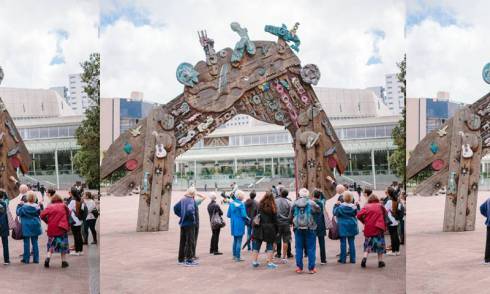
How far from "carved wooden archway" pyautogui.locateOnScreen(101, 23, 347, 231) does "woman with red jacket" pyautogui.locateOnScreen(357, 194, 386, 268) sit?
5.20ft

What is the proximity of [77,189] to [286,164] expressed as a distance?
6587 millimetres

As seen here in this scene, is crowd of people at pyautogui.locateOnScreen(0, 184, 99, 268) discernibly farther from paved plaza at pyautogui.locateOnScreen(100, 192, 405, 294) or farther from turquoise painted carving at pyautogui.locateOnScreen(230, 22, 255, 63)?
turquoise painted carving at pyautogui.locateOnScreen(230, 22, 255, 63)

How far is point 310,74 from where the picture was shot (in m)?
8.34

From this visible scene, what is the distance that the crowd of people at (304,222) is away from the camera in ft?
21.4

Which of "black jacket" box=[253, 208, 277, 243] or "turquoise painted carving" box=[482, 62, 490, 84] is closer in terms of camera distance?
"black jacket" box=[253, 208, 277, 243]

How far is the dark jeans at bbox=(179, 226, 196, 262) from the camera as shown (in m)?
7.22

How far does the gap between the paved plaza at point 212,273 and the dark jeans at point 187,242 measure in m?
0.17

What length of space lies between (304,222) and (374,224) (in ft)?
2.83

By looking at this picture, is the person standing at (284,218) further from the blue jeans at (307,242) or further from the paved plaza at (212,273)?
the blue jeans at (307,242)

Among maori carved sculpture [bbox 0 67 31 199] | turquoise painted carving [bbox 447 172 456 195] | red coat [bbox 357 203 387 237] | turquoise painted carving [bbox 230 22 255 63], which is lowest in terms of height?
red coat [bbox 357 203 387 237]

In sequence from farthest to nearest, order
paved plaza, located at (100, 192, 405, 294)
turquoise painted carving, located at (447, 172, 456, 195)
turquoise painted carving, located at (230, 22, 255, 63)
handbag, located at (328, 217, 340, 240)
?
1. turquoise painted carving, located at (447, 172, 456, 195)
2. turquoise painted carving, located at (230, 22, 255, 63)
3. handbag, located at (328, 217, 340, 240)
4. paved plaza, located at (100, 192, 405, 294)

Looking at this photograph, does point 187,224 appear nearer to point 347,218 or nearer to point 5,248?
point 347,218

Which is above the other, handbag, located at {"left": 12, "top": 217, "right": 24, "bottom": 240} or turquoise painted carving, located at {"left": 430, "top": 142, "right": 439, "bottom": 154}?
turquoise painted carving, located at {"left": 430, "top": 142, "right": 439, "bottom": 154}

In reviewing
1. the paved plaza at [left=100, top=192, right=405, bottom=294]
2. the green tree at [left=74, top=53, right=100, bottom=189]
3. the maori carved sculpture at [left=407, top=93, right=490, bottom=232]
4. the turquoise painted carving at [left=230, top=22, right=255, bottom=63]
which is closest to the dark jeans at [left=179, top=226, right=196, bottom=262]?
the paved plaza at [left=100, top=192, right=405, bottom=294]
